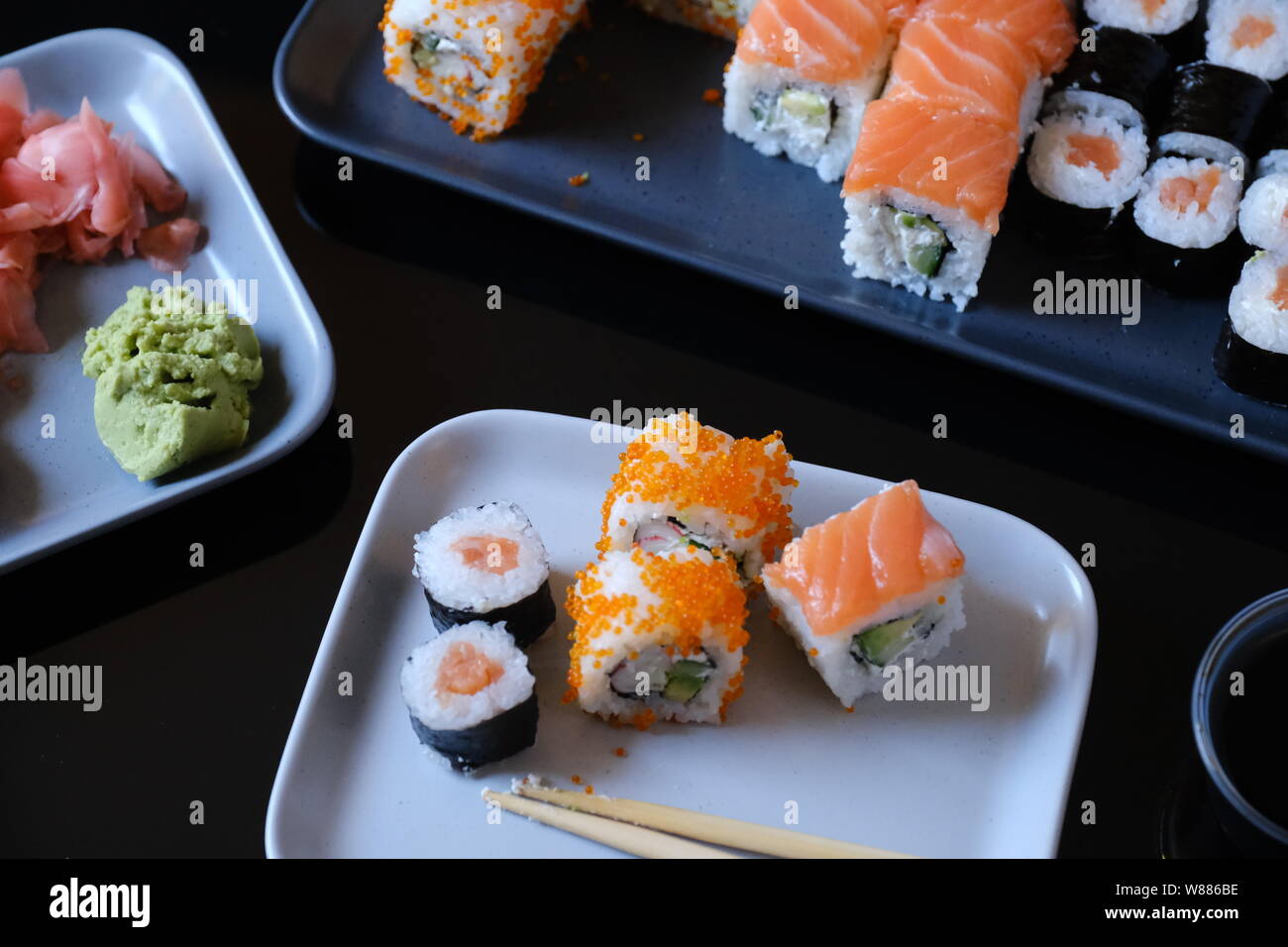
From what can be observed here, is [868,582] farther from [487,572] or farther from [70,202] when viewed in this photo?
[70,202]

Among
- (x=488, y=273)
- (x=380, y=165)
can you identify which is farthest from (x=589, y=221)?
(x=380, y=165)

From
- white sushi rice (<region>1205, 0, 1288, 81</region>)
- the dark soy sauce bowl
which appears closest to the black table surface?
the dark soy sauce bowl

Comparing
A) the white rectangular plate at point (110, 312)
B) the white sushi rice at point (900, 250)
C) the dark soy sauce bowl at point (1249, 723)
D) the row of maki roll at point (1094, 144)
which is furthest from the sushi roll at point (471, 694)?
the row of maki roll at point (1094, 144)

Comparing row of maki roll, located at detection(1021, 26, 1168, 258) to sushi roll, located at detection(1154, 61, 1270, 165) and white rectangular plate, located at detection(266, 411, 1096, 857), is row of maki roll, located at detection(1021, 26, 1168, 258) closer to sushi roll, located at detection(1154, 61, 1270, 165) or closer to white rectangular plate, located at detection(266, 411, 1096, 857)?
→ sushi roll, located at detection(1154, 61, 1270, 165)

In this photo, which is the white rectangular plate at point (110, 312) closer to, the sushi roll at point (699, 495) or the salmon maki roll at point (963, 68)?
the sushi roll at point (699, 495)

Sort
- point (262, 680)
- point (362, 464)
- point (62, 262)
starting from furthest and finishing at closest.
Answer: point (62, 262) < point (362, 464) < point (262, 680)

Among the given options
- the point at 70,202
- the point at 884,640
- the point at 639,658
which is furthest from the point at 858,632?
the point at 70,202

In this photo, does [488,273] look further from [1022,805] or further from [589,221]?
[1022,805]
